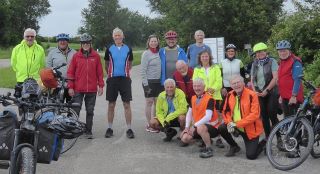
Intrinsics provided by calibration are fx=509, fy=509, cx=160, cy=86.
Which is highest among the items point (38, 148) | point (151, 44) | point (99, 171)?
point (151, 44)

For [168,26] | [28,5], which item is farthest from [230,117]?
[28,5]

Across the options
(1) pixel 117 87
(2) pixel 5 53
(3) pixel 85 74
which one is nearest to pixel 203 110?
(1) pixel 117 87

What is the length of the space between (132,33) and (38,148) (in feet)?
202

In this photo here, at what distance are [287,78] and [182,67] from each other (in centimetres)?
198

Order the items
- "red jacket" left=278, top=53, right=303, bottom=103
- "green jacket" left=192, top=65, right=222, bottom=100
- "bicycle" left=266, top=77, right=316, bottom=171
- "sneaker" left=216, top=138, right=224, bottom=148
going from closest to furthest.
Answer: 1. "bicycle" left=266, top=77, right=316, bottom=171
2. "red jacket" left=278, top=53, right=303, bottom=103
3. "sneaker" left=216, top=138, right=224, bottom=148
4. "green jacket" left=192, top=65, right=222, bottom=100

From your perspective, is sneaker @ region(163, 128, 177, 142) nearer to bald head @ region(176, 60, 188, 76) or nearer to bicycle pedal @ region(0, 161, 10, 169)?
bald head @ region(176, 60, 188, 76)

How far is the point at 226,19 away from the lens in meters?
25.1

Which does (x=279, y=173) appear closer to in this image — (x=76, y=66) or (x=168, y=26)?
(x=76, y=66)

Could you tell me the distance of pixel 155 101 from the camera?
31.8 ft

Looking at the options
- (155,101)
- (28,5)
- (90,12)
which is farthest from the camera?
(28,5)

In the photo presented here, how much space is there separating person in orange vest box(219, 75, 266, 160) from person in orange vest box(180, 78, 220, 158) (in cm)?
21

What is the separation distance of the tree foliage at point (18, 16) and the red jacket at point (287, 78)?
6272cm

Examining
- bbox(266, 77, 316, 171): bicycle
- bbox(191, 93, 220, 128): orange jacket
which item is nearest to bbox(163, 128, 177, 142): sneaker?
bbox(191, 93, 220, 128): orange jacket

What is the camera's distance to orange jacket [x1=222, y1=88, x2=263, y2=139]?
296 inches
